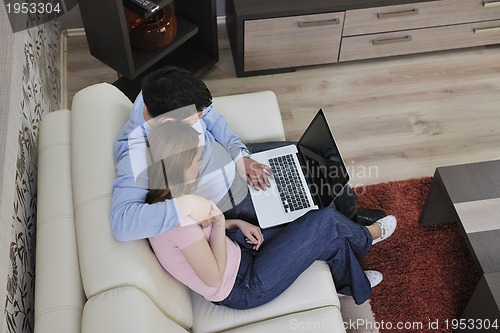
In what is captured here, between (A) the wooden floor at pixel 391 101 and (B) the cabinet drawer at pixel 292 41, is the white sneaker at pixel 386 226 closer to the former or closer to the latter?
(A) the wooden floor at pixel 391 101

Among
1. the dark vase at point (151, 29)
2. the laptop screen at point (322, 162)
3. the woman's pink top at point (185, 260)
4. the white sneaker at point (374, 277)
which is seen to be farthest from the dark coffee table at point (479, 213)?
the dark vase at point (151, 29)

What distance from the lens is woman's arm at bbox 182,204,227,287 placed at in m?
1.61

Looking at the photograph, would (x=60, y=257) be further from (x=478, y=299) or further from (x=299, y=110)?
(x=299, y=110)

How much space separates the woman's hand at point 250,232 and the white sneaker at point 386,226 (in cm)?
57

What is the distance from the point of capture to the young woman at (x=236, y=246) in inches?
63.4

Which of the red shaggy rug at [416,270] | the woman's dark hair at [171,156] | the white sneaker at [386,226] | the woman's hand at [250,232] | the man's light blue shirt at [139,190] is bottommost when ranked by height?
the red shaggy rug at [416,270]

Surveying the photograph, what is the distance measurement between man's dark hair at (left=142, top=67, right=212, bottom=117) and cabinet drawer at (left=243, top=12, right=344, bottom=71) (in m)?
1.01

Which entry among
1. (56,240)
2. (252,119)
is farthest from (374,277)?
(56,240)

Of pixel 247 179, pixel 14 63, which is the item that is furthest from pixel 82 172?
pixel 247 179

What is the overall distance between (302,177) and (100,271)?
2.82 feet

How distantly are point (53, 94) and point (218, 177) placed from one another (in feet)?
3.49

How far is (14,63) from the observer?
1.85m

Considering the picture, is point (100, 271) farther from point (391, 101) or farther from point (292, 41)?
point (391, 101)

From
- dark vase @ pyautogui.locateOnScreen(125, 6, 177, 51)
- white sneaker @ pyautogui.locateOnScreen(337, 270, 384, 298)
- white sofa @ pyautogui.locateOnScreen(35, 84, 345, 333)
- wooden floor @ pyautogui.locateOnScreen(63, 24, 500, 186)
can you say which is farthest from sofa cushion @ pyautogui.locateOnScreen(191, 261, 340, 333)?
dark vase @ pyautogui.locateOnScreen(125, 6, 177, 51)
